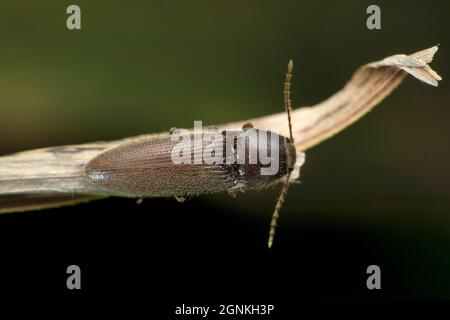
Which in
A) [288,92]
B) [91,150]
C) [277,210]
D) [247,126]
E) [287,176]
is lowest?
[277,210]

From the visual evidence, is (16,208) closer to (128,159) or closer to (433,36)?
(128,159)

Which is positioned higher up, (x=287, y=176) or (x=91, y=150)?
(x=91, y=150)

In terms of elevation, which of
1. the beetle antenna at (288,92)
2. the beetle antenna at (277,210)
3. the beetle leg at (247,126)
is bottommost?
the beetle antenna at (277,210)

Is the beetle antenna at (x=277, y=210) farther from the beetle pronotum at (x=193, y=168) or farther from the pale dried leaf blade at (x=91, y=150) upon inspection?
the pale dried leaf blade at (x=91, y=150)

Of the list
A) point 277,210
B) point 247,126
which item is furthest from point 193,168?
point 277,210

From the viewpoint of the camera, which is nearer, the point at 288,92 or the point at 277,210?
the point at 288,92

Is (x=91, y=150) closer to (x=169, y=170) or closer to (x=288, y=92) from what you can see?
(x=169, y=170)

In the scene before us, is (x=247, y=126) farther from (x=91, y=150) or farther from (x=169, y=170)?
(x=91, y=150)

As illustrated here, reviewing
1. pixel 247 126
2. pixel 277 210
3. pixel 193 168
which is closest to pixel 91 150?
pixel 193 168

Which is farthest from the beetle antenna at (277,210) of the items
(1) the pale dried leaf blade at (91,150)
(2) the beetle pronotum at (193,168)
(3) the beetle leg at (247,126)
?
(3) the beetle leg at (247,126)
